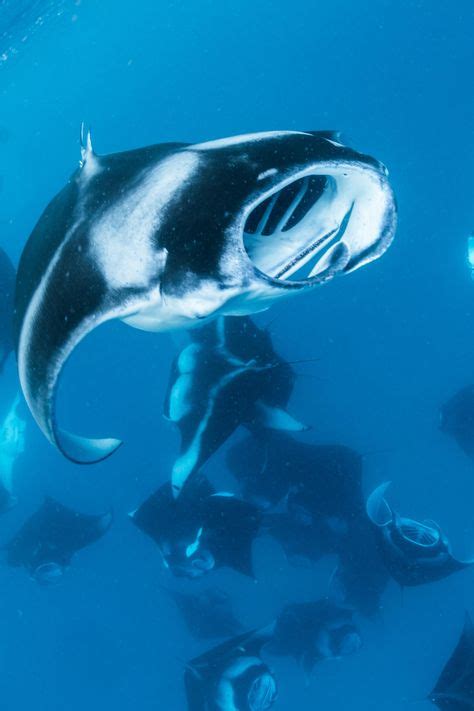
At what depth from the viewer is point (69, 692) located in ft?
42.9

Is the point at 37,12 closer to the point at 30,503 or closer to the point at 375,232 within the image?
the point at 30,503

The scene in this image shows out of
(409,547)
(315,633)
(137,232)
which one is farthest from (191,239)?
(315,633)

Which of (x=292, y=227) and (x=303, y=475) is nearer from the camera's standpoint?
(x=292, y=227)

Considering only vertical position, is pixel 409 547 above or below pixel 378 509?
below

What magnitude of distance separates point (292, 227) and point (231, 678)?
6006 millimetres

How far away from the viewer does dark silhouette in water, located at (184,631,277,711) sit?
5.89 meters

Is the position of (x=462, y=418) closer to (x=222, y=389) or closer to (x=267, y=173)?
(x=222, y=389)

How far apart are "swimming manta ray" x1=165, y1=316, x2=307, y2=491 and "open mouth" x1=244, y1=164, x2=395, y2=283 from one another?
2.84m

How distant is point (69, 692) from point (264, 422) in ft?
39.9

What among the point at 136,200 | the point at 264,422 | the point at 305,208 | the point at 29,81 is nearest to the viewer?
the point at 136,200

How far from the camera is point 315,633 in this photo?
7.08 meters

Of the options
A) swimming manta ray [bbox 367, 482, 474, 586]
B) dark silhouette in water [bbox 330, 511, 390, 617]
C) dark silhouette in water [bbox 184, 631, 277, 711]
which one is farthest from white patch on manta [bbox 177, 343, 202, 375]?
dark silhouette in water [bbox 330, 511, 390, 617]

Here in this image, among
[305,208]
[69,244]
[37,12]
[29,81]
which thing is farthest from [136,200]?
[29,81]

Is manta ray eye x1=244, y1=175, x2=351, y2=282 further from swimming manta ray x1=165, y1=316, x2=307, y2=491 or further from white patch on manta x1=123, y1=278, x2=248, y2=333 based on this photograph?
swimming manta ray x1=165, y1=316, x2=307, y2=491
